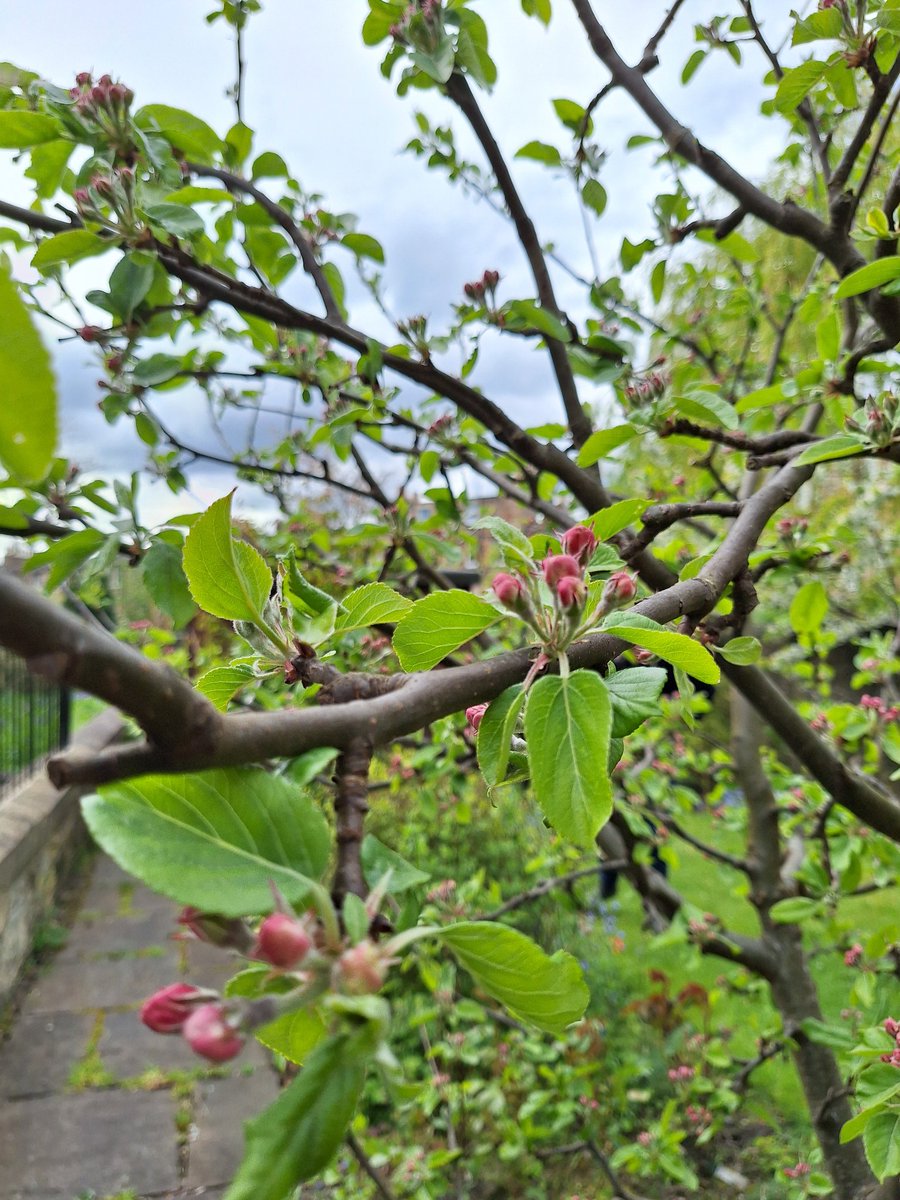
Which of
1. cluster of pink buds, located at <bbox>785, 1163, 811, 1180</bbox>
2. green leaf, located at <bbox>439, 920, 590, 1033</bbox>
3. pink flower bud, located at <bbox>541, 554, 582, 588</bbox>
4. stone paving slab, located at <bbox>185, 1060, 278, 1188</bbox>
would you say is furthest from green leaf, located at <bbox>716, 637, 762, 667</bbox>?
stone paving slab, located at <bbox>185, 1060, 278, 1188</bbox>

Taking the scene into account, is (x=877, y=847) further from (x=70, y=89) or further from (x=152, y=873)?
(x=70, y=89)

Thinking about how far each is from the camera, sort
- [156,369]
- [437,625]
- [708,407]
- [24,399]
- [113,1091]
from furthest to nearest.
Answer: [113,1091], [156,369], [708,407], [437,625], [24,399]

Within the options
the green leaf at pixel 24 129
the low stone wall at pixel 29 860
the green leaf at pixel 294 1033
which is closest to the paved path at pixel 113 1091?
the low stone wall at pixel 29 860

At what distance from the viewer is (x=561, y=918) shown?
4754 mm

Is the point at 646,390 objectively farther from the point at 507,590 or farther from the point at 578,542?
the point at 507,590

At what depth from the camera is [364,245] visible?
1917 mm

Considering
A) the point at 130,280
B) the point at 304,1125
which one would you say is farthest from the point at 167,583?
the point at 304,1125

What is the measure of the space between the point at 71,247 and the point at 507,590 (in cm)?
114

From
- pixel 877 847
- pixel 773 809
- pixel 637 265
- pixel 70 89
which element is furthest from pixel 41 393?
pixel 773 809

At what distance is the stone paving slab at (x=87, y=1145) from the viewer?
292 cm

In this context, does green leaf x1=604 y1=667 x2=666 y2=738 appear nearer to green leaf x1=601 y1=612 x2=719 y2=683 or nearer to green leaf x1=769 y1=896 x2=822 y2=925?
green leaf x1=601 y1=612 x2=719 y2=683

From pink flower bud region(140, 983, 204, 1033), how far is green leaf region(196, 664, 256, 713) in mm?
335

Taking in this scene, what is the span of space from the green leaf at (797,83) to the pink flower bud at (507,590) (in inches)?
51.2

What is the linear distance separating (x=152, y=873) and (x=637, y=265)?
1.89 metres
